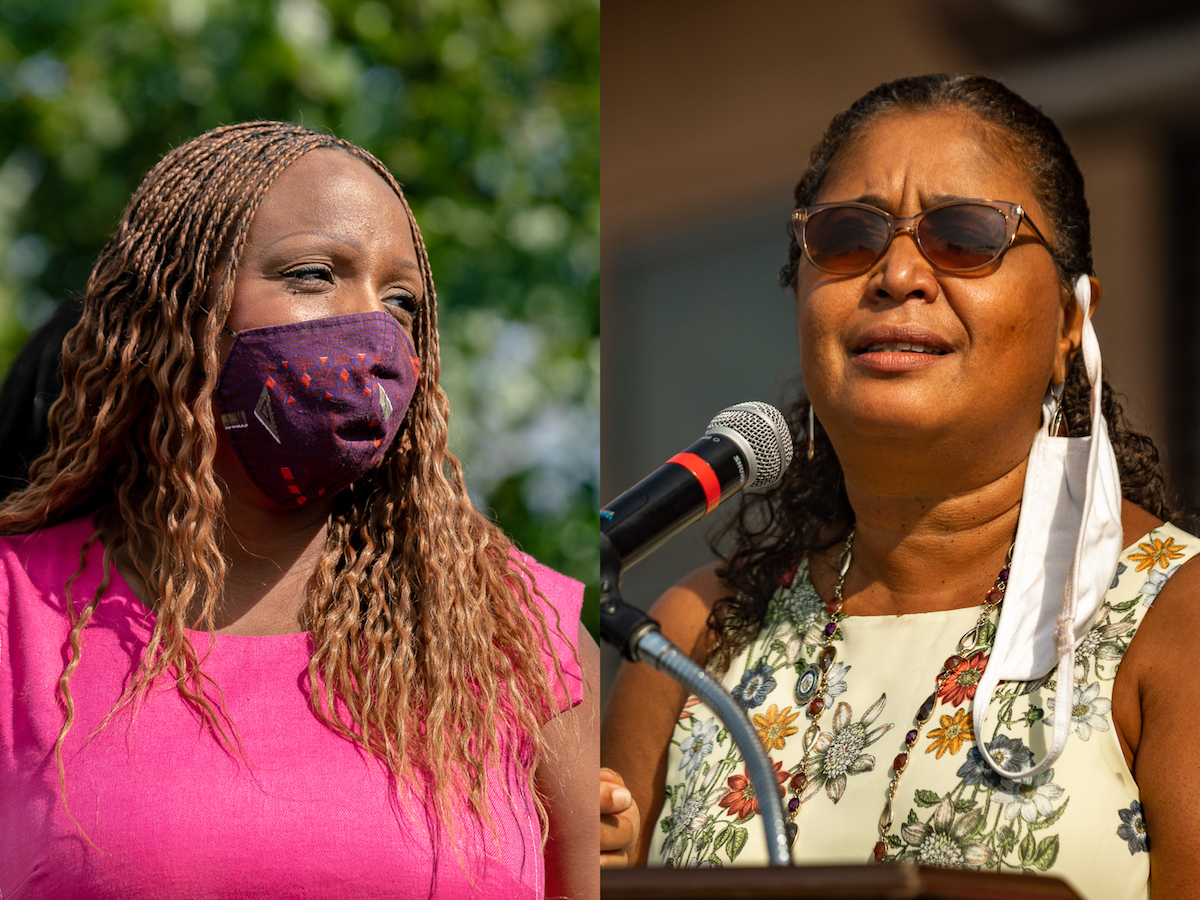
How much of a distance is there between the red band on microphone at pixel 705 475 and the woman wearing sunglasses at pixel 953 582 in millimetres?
342

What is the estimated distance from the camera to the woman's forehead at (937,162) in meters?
2.11

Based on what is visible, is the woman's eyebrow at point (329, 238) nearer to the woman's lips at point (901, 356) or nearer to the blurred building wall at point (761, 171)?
the blurred building wall at point (761, 171)

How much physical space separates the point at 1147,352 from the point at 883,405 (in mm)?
517

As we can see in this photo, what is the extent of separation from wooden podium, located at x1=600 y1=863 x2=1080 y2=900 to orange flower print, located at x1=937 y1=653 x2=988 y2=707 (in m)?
0.74

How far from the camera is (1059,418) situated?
2.12 metres

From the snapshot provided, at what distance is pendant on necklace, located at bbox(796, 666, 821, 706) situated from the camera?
2.21 m

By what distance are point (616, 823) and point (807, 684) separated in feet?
1.26

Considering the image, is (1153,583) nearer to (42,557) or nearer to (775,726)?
(775,726)

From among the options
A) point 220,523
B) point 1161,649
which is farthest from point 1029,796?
point 220,523

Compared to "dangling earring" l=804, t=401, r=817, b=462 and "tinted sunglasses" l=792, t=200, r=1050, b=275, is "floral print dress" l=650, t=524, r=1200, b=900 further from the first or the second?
"tinted sunglasses" l=792, t=200, r=1050, b=275

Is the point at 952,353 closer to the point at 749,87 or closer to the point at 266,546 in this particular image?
the point at 749,87

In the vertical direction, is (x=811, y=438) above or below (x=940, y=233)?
Result: below

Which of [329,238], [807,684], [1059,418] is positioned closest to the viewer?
[1059,418]

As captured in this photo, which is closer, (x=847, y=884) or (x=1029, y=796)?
(x=847, y=884)
